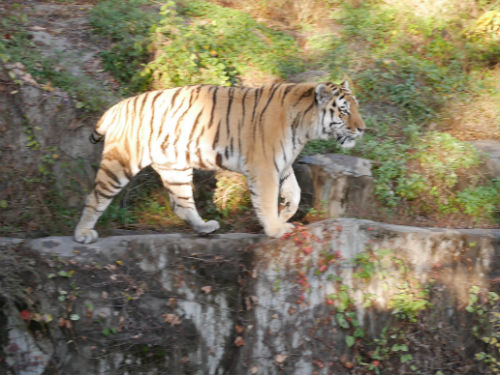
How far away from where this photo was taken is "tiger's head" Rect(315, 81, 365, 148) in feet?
17.1

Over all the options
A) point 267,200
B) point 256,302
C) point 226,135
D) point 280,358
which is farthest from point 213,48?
point 280,358

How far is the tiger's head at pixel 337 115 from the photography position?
5.22 m

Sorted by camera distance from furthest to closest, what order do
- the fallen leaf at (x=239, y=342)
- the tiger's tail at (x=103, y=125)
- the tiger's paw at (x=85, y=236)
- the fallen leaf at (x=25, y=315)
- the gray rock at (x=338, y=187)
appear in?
the gray rock at (x=338, y=187) → the tiger's tail at (x=103, y=125) → the tiger's paw at (x=85, y=236) → the fallen leaf at (x=239, y=342) → the fallen leaf at (x=25, y=315)

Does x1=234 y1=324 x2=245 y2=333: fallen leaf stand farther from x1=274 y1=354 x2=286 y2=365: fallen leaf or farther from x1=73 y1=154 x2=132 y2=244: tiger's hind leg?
x1=73 y1=154 x2=132 y2=244: tiger's hind leg

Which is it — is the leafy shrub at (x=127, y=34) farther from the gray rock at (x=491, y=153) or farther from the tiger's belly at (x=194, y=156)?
the gray rock at (x=491, y=153)

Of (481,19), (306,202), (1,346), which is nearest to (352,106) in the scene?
(306,202)

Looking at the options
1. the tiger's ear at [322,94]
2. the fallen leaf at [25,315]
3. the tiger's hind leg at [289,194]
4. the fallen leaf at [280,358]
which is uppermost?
the tiger's ear at [322,94]

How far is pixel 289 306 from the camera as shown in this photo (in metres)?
5.11

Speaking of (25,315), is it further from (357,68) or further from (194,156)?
(357,68)

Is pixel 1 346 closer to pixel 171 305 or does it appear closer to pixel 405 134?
pixel 171 305

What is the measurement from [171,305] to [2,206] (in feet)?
6.67

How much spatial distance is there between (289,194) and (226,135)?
861 millimetres

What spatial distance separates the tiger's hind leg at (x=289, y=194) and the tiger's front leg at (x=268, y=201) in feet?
0.98

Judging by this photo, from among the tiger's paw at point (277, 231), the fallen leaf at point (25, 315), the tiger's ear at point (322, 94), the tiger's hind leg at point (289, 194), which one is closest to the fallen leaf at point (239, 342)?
the tiger's paw at point (277, 231)
